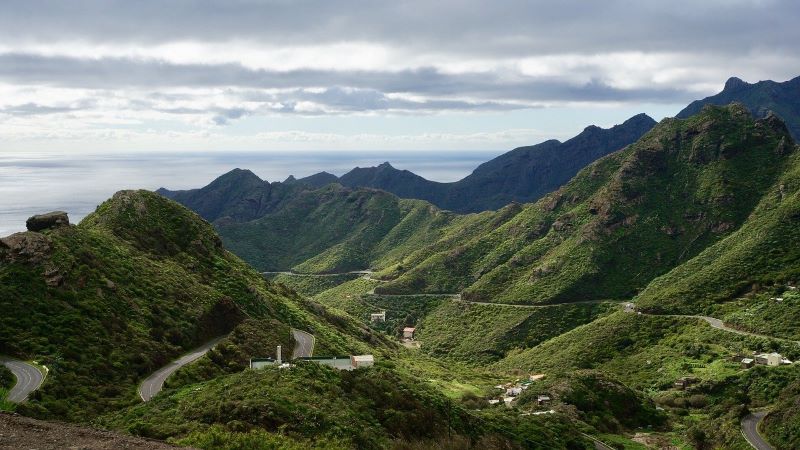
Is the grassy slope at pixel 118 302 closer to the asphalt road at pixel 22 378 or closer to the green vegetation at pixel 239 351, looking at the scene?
the asphalt road at pixel 22 378

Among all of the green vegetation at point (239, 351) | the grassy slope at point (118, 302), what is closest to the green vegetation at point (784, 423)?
the grassy slope at point (118, 302)

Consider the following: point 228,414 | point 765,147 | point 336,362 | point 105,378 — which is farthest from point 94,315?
point 765,147

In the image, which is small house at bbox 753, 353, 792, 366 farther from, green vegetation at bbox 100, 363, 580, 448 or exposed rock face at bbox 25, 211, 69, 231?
exposed rock face at bbox 25, 211, 69, 231

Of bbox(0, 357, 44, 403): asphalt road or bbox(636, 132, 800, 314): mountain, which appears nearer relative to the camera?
bbox(0, 357, 44, 403): asphalt road

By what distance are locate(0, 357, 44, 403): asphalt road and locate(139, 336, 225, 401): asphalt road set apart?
5.40 m

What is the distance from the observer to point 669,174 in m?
131

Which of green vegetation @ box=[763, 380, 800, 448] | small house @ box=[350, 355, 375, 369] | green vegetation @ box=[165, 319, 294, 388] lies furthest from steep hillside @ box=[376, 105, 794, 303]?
small house @ box=[350, 355, 375, 369]

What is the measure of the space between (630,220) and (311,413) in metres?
103

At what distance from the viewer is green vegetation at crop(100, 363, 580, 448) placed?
27812 mm

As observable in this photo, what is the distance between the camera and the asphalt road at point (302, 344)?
54094mm

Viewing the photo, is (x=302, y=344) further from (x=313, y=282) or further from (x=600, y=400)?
(x=313, y=282)

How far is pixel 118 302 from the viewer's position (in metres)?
49.0

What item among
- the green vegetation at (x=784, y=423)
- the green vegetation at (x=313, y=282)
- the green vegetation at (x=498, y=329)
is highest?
the green vegetation at (x=784, y=423)

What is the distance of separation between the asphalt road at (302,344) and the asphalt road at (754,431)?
33.2 metres
